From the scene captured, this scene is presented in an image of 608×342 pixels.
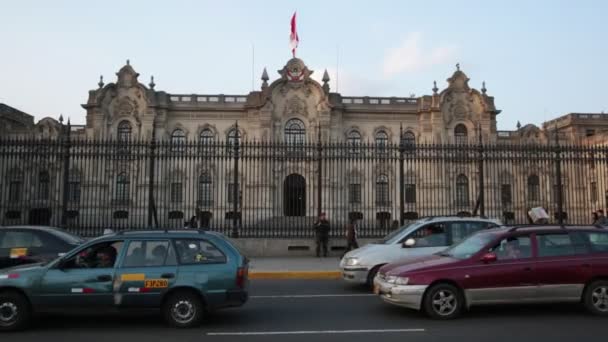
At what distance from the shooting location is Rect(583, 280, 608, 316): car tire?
8648mm

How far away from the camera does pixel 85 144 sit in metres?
18.5

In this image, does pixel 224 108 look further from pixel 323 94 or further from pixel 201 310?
pixel 201 310

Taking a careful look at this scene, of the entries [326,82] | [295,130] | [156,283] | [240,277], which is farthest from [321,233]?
[326,82]

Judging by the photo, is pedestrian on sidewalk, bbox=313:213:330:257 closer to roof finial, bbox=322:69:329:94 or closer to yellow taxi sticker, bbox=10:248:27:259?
yellow taxi sticker, bbox=10:248:27:259

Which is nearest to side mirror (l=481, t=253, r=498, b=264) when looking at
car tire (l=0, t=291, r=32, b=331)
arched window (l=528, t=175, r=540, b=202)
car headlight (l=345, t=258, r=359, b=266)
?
car headlight (l=345, t=258, r=359, b=266)

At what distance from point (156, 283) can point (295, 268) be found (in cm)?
830

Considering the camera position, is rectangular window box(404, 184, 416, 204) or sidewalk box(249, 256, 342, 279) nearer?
sidewalk box(249, 256, 342, 279)

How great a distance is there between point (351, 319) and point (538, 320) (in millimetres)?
3065

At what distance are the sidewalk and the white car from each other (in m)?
2.95

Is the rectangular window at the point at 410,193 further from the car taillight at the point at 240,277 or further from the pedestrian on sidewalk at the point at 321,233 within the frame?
the car taillight at the point at 240,277

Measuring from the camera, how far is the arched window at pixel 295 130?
4375 cm

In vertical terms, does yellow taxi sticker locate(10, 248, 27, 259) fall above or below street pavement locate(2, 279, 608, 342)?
above

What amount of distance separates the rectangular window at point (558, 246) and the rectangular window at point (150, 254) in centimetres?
628

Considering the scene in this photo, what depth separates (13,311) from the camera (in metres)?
7.64
